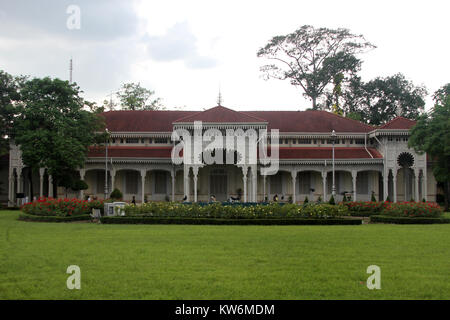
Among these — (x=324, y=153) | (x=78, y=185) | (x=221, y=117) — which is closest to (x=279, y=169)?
(x=324, y=153)

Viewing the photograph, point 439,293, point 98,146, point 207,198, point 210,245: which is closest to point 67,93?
point 98,146

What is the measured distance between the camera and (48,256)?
11.1 m

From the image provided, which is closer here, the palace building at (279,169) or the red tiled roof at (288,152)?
the palace building at (279,169)

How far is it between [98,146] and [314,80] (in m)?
27.1

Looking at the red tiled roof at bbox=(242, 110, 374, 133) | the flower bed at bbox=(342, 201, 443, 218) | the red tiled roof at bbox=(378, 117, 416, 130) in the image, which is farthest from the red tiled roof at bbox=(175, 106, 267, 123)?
the flower bed at bbox=(342, 201, 443, 218)

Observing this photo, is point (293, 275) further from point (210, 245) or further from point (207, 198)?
point (207, 198)

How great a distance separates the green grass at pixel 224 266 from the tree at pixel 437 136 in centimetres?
1709

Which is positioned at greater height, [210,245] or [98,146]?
[98,146]

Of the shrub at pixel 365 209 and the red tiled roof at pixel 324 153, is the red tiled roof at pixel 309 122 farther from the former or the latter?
the shrub at pixel 365 209

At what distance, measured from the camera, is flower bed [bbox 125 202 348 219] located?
22.7 m

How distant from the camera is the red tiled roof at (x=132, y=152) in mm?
38031

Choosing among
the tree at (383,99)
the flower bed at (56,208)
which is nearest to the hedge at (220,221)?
the flower bed at (56,208)

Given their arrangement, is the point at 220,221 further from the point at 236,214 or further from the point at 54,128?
the point at 54,128

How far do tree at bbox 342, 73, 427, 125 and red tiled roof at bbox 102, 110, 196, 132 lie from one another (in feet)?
76.3
